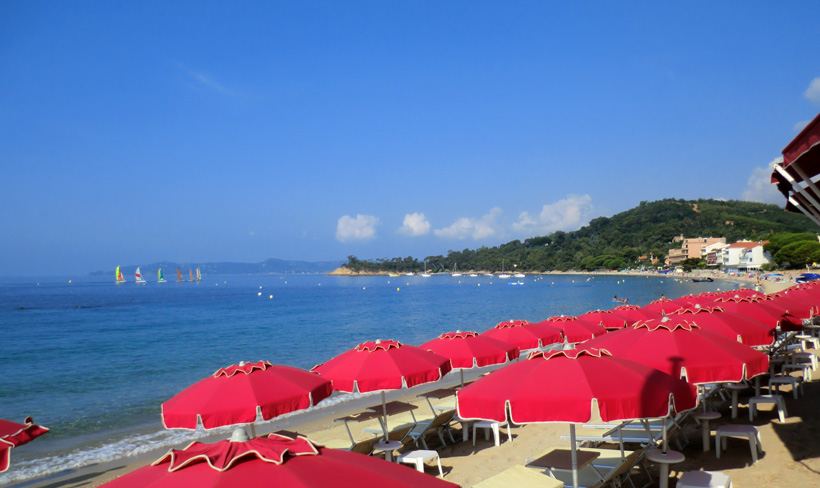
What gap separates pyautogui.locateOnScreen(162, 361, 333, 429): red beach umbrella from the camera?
5500 millimetres

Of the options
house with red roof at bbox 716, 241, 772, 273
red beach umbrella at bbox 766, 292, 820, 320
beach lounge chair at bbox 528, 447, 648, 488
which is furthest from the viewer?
house with red roof at bbox 716, 241, 772, 273

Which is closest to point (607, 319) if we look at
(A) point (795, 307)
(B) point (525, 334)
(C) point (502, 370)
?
(B) point (525, 334)

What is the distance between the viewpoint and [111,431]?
14102mm

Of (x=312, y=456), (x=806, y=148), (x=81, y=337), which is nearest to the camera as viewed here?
(x=312, y=456)

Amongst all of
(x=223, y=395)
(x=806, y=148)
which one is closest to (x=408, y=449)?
(x=223, y=395)

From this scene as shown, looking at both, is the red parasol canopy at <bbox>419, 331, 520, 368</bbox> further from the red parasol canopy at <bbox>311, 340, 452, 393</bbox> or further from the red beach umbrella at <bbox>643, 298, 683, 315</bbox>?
the red beach umbrella at <bbox>643, 298, 683, 315</bbox>

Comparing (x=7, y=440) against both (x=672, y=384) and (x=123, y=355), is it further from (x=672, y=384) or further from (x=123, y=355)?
(x=123, y=355)

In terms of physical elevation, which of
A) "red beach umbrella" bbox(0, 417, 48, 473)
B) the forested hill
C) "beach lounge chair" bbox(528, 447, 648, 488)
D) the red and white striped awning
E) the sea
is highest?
the forested hill

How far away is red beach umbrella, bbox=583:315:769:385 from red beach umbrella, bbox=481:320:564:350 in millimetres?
4241

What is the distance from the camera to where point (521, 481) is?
5.60m

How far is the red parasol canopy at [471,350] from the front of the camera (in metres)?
8.77

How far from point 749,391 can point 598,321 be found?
135 inches

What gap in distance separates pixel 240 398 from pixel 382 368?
204 cm

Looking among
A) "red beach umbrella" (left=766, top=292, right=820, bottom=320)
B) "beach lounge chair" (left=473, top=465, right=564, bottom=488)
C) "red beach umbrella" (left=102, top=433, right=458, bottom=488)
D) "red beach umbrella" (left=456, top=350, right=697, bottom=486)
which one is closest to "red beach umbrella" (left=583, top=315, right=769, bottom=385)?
"red beach umbrella" (left=456, top=350, right=697, bottom=486)
